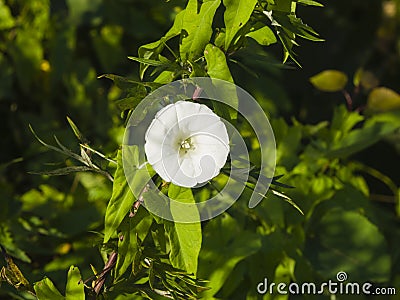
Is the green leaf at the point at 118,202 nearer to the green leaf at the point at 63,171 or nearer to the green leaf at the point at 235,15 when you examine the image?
the green leaf at the point at 63,171

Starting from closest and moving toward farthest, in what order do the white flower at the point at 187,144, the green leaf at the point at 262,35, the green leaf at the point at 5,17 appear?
the white flower at the point at 187,144, the green leaf at the point at 262,35, the green leaf at the point at 5,17

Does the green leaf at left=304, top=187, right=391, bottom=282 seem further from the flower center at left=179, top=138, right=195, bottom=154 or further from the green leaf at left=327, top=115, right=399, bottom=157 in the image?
the flower center at left=179, top=138, right=195, bottom=154

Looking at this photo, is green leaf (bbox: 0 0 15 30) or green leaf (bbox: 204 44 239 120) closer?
green leaf (bbox: 204 44 239 120)

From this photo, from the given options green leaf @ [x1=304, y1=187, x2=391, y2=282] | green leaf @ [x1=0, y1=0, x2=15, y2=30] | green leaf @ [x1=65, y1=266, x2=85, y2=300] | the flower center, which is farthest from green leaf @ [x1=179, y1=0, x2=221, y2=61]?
green leaf @ [x1=0, y1=0, x2=15, y2=30]

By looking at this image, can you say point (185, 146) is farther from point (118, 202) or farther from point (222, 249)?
point (222, 249)

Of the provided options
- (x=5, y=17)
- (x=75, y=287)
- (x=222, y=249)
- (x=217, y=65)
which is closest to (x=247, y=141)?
(x=222, y=249)

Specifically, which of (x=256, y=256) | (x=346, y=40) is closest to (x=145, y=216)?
(x=256, y=256)

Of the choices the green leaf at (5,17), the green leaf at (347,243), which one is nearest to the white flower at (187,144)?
the green leaf at (347,243)
